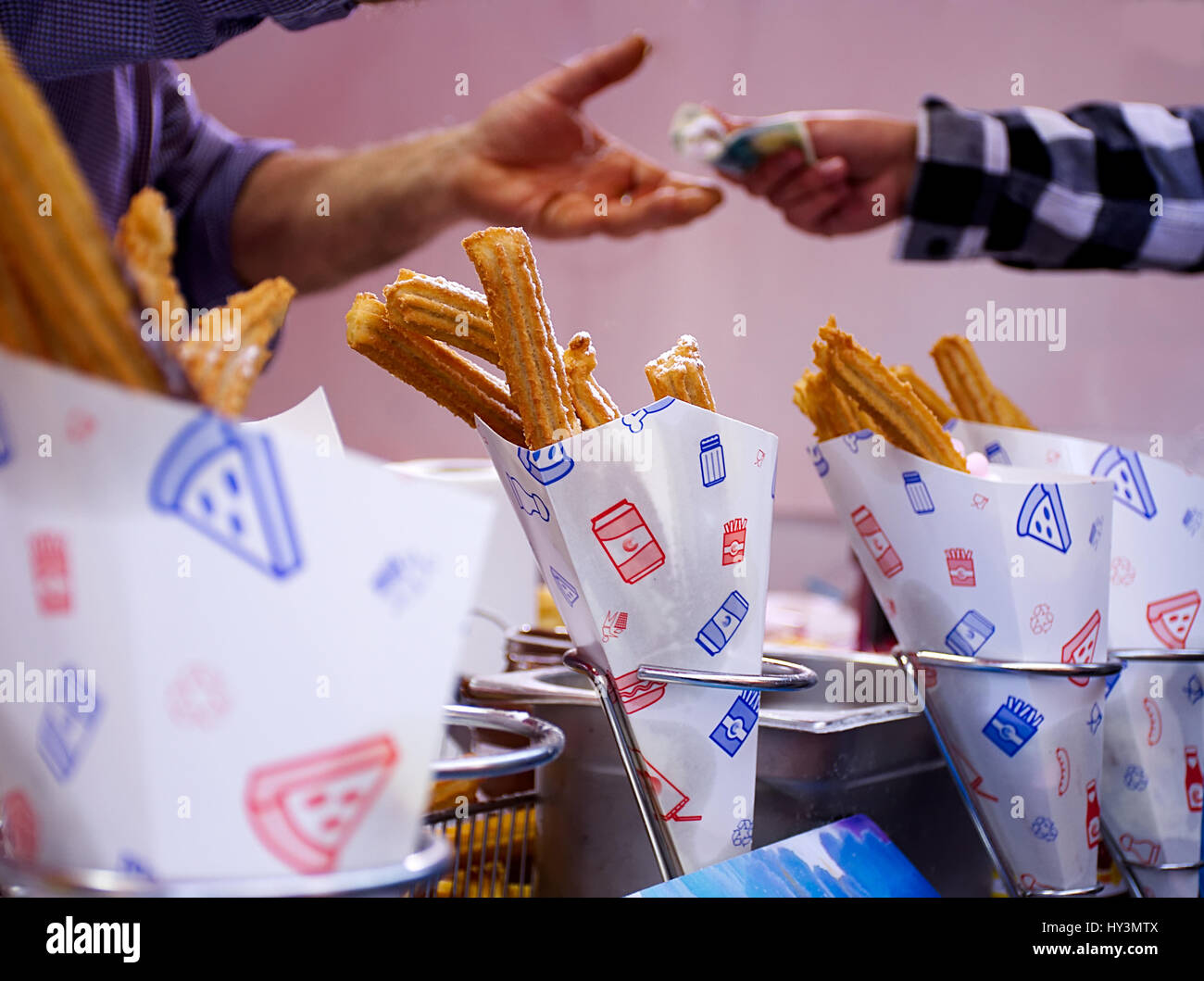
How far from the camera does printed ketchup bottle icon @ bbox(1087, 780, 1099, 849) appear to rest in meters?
0.71

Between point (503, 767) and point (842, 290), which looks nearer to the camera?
point (503, 767)

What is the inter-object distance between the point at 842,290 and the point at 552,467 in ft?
9.08

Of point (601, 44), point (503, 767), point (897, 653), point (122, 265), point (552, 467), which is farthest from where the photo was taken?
point (601, 44)

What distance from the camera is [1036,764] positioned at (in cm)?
69

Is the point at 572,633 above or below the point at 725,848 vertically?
above

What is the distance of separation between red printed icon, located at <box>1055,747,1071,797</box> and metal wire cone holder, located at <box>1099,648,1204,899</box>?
9 centimetres

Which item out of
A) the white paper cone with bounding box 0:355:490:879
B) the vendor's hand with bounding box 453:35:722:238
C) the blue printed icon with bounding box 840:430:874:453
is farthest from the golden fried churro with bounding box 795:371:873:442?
the vendor's hand with bounding box 453:35:722:238

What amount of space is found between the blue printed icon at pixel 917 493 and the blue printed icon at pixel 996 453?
0.21 metres

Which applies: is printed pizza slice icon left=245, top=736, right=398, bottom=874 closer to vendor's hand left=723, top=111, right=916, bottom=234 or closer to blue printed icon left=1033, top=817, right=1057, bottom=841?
blue printed icon left=1033, top=817, right=1057, bottom=841

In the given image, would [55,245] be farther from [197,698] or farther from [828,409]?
[828,409]

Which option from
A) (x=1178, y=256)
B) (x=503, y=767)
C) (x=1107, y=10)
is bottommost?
(x=503, y=767)

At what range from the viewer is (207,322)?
42cm

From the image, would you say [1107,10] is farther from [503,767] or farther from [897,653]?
[503,767]

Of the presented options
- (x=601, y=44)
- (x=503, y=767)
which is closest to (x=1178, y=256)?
(x=601, y=44)
